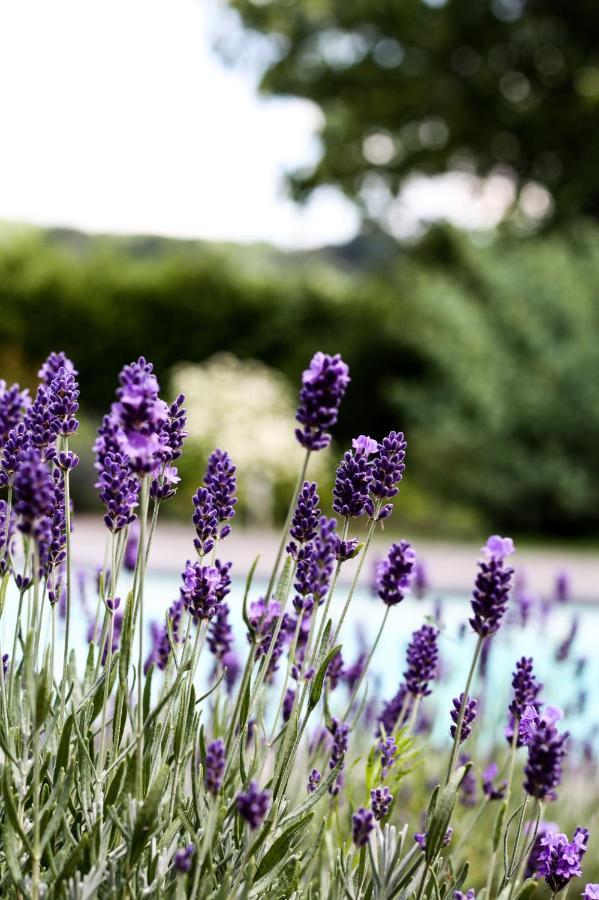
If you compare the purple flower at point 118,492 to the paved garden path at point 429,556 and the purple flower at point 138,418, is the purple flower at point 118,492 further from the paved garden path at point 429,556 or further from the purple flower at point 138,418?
the paved garden path at point 429,556

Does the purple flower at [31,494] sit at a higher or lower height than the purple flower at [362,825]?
higher

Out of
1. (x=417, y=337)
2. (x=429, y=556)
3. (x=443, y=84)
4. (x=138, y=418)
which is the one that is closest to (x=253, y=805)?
(x=138, y=418)

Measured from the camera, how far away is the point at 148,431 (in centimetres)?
113

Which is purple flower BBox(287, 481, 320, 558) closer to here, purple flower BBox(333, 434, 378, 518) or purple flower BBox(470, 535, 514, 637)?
purple flower BBox(333, 434, 378, 518)

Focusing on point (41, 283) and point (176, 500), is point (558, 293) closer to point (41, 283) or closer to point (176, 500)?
point (176, 500)

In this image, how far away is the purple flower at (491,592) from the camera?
123 cm

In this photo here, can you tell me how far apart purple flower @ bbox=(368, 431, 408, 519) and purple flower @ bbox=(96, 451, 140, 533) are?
0.33 m

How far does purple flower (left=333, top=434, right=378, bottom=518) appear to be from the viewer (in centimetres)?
140

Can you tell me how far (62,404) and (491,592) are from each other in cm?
67

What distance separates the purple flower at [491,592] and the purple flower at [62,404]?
0.63 m

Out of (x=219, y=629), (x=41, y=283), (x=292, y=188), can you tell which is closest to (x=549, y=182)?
(x=292, y=188)

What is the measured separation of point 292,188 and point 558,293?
647 centimetres

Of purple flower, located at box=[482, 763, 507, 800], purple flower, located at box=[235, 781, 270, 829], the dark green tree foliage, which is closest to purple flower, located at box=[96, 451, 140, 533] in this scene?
purple flower, located at box=[235, 781, 270, 829]

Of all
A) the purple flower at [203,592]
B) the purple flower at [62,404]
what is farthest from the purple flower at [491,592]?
the purple flower at [62,404]
